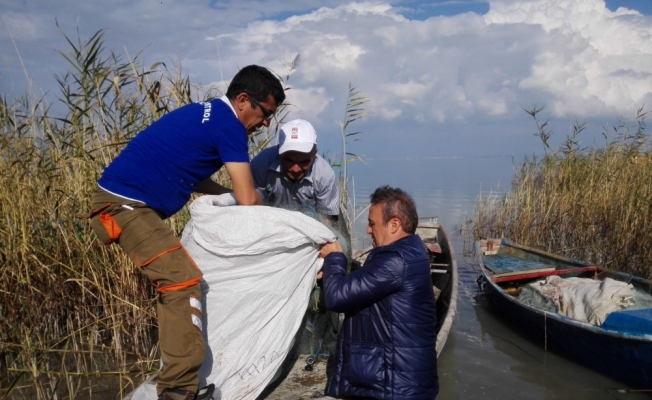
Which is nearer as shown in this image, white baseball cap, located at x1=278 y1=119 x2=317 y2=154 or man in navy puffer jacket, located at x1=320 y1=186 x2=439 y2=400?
man in navy puffer jacket, located at x1=320 y1=186 x2=439 y2=400

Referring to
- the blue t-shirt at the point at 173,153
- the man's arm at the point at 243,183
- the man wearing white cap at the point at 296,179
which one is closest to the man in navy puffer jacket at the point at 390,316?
the man's arm at the point at 243,183

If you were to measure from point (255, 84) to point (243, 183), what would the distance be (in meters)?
0.49

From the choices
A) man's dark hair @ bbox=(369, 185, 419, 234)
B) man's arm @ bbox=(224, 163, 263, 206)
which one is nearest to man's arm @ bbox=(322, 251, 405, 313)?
man's dark hair @ bbox=(369, 185, 419, 234)

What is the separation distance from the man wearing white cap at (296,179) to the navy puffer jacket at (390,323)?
3.51ft

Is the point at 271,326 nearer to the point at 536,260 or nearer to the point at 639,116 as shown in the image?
the point at 536,260

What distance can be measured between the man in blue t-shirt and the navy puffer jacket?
2.20ft

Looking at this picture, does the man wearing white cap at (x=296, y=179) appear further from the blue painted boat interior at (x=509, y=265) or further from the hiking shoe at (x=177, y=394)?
the blue painted boat interior at (x=509, y=265)

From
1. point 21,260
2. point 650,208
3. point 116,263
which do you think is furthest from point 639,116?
point 21,260

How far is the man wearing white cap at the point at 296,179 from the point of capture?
333 centimetres

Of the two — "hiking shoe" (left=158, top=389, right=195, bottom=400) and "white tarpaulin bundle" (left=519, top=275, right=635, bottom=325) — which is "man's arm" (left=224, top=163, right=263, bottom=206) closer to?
"hiking shoe" (left=158, top=389, right=195, bottom=400)

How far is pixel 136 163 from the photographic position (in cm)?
238

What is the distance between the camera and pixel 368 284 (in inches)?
93.0

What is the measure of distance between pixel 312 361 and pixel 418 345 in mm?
1102

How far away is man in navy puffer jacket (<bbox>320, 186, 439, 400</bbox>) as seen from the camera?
2.37 metres
